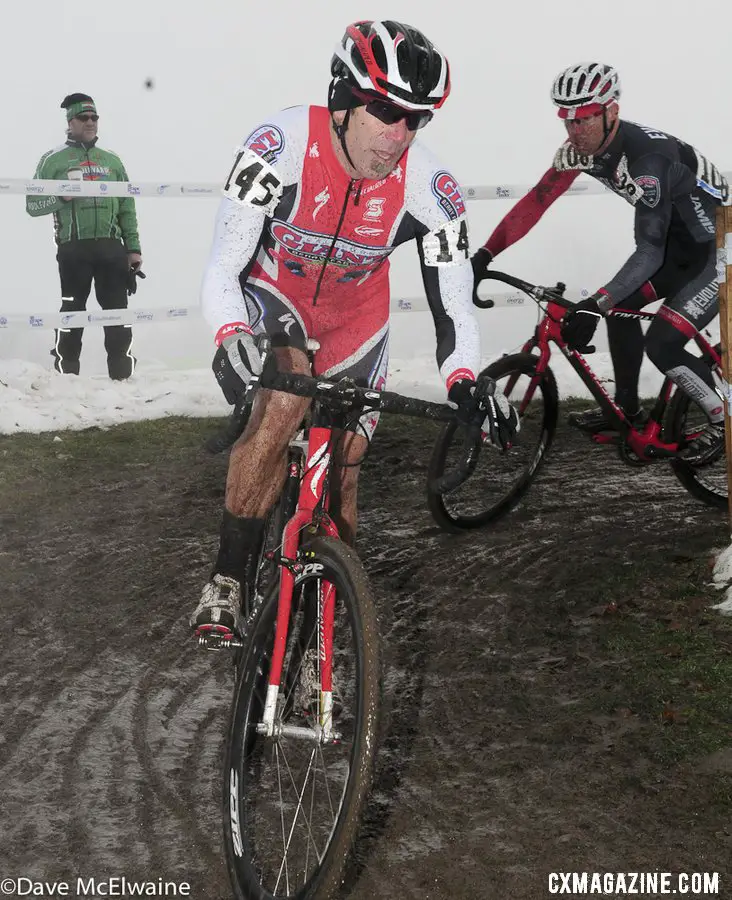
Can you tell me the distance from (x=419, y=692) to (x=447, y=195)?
6.71 feet

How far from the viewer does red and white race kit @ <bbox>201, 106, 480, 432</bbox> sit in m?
3.94

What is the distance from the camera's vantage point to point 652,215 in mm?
6652

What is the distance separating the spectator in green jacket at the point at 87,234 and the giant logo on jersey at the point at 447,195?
6933mm

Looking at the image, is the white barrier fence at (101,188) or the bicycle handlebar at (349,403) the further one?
the white barrier fence at (101,188)

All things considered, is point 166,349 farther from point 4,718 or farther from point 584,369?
point 4,718

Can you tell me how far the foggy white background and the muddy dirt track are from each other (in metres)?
15.8

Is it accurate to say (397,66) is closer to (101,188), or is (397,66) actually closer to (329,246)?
(329,246)

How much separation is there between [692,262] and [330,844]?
203 inches

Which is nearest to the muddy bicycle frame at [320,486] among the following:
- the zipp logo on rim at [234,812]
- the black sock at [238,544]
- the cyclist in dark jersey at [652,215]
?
the zipp logo on rim at [234,812]

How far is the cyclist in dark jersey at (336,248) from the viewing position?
147 inches

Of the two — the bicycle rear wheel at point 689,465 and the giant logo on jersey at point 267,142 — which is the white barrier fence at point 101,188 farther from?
the giant logo on jersey at point 267,142

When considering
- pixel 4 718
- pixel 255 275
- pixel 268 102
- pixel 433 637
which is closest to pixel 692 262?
pixel 433 637

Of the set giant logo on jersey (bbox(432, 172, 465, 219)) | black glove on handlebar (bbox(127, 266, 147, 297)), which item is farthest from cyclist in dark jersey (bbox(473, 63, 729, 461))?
black glove on handlebar (bbox(127, 266, 147, 297))

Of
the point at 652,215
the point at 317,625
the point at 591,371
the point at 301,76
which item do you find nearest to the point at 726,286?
the point at 652,215
